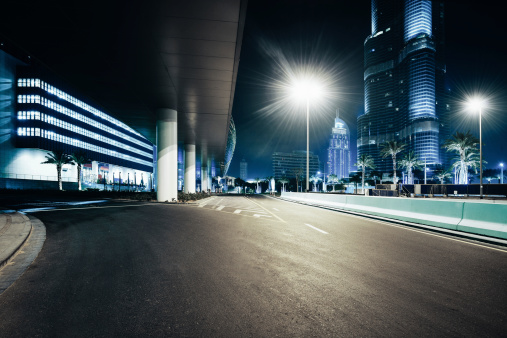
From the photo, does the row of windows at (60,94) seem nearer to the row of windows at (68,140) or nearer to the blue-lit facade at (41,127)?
the blue-lit facade at (41,127)

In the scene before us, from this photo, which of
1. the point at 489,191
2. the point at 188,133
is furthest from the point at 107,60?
the point at 489,191

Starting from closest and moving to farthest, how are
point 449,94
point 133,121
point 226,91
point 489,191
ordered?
point 226,91, point 133,121, point 489,191, point 449,94

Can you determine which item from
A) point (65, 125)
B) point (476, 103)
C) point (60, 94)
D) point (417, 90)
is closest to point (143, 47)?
point (476, 103)

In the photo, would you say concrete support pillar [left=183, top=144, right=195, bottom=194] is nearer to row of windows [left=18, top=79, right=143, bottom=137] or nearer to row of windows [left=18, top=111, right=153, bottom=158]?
row of windows [left=18, top=79, right=143, bottom=137]


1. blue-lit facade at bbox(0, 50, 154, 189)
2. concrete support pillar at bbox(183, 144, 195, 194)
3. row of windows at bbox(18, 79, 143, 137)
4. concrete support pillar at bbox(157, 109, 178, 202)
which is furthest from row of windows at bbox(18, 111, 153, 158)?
concrete support pillar at bbox(157, 109, 178, 202)

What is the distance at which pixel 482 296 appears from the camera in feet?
11.5

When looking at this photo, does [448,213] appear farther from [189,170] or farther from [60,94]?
[60,94]

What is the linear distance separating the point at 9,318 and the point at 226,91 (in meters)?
16.5

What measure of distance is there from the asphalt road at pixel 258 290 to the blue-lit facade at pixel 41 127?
61.9 meters

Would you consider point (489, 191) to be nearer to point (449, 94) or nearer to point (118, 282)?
point (118, 282)

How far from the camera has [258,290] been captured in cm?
366

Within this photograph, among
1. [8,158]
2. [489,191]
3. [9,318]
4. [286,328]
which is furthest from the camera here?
[8,158]

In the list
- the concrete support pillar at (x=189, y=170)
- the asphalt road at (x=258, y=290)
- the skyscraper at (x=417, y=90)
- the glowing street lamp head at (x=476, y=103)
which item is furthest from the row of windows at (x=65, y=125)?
the skyscraper at (x=417, y=90)

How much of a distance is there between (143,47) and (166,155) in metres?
11.1
